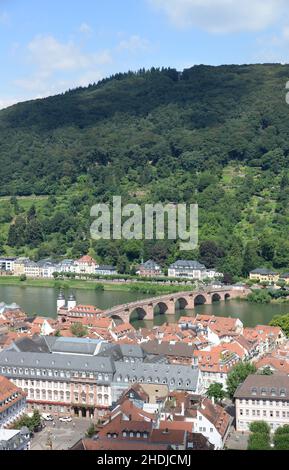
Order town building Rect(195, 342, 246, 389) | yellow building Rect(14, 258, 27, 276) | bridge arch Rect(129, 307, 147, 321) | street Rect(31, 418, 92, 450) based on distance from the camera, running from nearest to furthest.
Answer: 1. street Rect(31, 418, 92, 450)
2. town building Rect(195, 342, 246, 389)
3. bridge arch Rect(129, 307, 147, 321)
4. yellow building Rect(14, 258, 27, 276)

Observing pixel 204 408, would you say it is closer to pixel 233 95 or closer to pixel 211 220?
pixel 211 220

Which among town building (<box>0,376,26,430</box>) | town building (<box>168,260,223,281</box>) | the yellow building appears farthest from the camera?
the yellow building

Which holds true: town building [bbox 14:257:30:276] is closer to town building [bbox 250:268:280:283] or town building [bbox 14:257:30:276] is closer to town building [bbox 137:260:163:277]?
town building [bbox 137:260:163:277]

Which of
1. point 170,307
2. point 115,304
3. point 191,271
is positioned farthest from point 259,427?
point 191,271

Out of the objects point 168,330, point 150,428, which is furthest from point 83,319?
point 150,428

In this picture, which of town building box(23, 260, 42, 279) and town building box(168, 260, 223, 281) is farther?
town building box(23, 260, 42, 279)

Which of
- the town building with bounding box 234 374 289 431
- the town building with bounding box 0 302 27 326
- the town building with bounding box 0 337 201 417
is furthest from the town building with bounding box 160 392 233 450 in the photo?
the town building with bounding box 0 302 27 326
